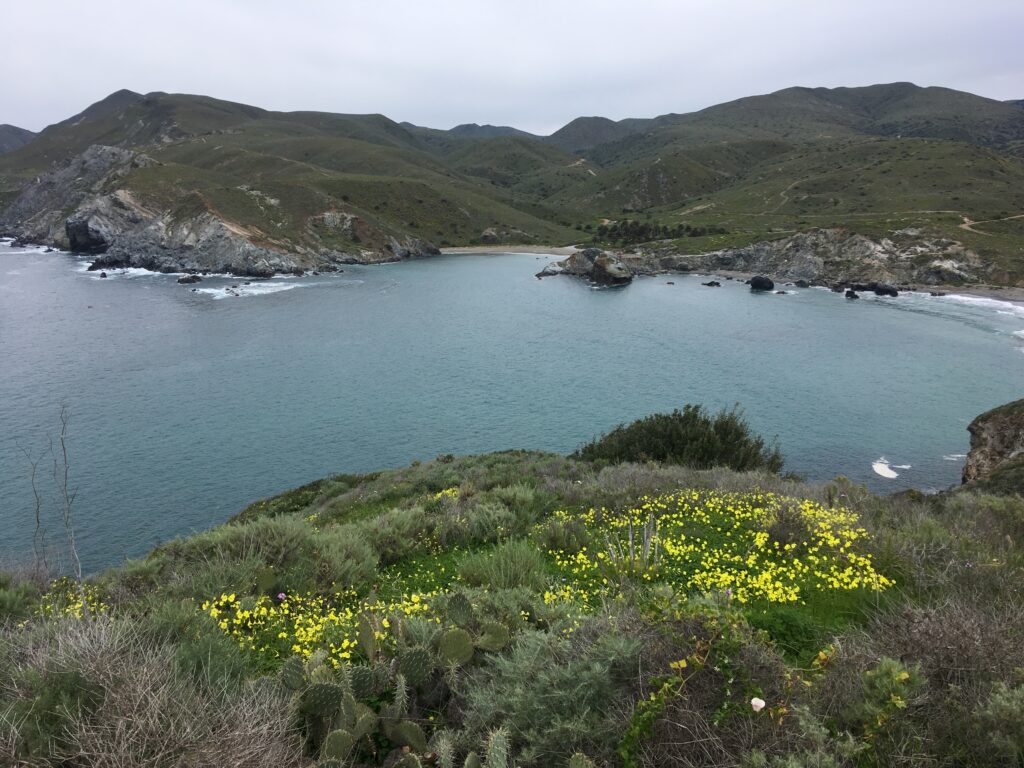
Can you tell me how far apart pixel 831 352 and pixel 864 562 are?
45909mm

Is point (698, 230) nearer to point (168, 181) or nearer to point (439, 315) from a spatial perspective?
point (439, 315)

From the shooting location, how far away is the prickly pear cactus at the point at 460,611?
6.04m

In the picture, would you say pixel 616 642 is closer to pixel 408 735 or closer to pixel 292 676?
pixel 408 735

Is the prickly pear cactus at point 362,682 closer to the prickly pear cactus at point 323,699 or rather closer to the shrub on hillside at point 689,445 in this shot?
the prickly pear cactus at point 323,699

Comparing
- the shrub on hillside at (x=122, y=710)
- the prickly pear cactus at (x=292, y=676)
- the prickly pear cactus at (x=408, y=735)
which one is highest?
the shrub on hillside at (x=122, y=710)

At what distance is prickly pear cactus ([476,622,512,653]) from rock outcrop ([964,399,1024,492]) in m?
23.1

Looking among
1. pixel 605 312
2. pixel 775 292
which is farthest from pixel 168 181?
pixel 775 292

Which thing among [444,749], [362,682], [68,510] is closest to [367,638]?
[362,682]

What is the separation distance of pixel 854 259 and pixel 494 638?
92573mm

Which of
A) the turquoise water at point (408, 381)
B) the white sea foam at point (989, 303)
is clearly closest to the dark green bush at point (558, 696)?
the turquoise water at point (408, 381)

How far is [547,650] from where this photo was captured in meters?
4.89

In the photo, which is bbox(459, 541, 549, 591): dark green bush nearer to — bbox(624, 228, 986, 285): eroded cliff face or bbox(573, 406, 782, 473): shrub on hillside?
bbox(573, 406, 782, 473): shrub on hillside

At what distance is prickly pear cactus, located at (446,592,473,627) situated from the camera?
238 inches

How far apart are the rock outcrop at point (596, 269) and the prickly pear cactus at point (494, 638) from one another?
83131 millimetres
